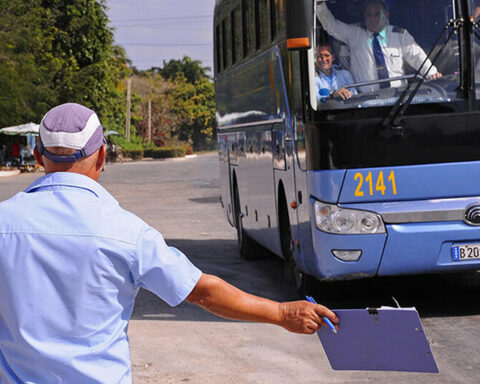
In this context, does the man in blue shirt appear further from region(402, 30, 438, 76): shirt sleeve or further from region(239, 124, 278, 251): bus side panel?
region(239, 124, 278, 251): bus side panel

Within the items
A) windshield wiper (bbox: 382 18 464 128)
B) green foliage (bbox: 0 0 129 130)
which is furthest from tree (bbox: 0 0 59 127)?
windshield wiper (bbox: 382 18 464 128)

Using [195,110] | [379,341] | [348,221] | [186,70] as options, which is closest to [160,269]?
[379,341]

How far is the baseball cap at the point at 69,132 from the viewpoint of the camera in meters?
3.26

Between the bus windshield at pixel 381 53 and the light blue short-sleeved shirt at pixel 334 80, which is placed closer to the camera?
the bus windshield at pixel 381 53

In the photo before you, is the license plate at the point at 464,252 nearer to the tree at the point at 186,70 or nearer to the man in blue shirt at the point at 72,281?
the man in blue shirt at the point at 72,281

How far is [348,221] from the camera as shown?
29.7 feet

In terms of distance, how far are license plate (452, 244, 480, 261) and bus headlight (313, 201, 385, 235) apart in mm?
639

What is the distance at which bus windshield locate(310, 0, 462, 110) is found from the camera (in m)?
9.12

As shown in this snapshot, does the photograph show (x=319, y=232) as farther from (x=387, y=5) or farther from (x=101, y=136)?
(x=101, y=136)

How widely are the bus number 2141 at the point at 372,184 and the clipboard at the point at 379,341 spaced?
5.37 metres

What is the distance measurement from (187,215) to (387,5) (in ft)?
44.4

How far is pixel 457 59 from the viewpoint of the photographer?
9109mm

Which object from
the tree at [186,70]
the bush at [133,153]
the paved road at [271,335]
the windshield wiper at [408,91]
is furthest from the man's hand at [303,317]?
the tree at [186,70]

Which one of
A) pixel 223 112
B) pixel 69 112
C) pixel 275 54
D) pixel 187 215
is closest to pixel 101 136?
pixel 69 112
